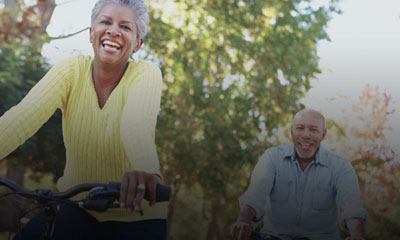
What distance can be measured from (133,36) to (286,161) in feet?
4.52

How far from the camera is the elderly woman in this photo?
165 centimetres

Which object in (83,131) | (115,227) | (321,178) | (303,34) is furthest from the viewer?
(303,34)

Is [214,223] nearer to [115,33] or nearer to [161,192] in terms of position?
[115,33]

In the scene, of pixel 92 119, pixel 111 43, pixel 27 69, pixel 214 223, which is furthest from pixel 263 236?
pixel 27 69

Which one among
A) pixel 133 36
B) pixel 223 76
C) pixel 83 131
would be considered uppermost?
pixel 223 76

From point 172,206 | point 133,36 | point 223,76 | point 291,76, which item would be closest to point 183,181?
point 172,206

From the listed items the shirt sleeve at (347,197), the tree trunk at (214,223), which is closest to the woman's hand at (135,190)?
the shirt sleeve at (347,197)

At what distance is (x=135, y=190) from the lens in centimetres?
131

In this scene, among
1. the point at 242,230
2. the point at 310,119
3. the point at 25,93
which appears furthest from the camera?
the point at 25,93

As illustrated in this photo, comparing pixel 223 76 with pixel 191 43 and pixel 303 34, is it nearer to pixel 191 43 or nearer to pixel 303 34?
pixel 191 43

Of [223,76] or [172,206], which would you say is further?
[172,206]

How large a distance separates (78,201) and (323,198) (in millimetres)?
1774

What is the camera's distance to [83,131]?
73.8 inches

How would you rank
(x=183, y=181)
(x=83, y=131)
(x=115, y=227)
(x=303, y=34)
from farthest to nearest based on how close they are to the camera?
(x=183, y=181)
(x=303, y=34)
(x=83, y=131)
(x=115, y=227)
